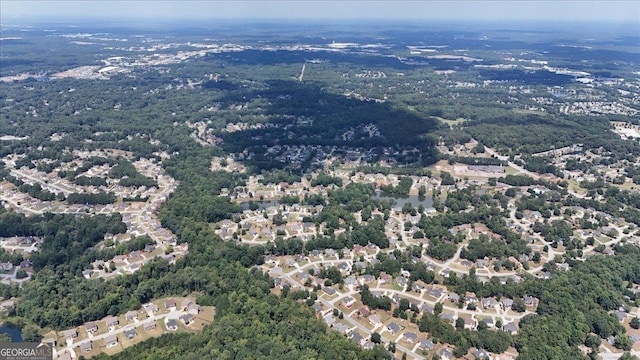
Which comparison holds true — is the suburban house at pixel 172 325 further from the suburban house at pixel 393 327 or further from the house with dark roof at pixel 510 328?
the house with dark roof at pixel 510 328

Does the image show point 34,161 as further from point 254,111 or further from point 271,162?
point 254,111

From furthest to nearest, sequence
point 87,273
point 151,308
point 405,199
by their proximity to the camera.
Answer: point 405,199 → point 87,273 → point 151,308

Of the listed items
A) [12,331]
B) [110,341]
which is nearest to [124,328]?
[110,341]

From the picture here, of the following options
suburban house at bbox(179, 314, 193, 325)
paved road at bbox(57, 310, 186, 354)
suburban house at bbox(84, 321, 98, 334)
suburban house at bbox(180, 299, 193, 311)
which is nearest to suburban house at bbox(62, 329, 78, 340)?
paved road at bbox(57, 310, 186, 354)

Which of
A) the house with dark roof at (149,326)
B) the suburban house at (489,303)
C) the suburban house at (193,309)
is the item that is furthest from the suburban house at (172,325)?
the suburban house at (489,303)

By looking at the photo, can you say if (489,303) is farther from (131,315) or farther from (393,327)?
(131,315)

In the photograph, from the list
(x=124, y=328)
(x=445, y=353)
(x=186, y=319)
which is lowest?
(x=445, y=353)

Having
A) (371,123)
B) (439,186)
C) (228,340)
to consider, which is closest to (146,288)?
(228,340)

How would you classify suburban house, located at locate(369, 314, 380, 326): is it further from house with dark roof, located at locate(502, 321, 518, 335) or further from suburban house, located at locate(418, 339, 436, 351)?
house with dark roof, located at locate(502, 321, 518, 335)
